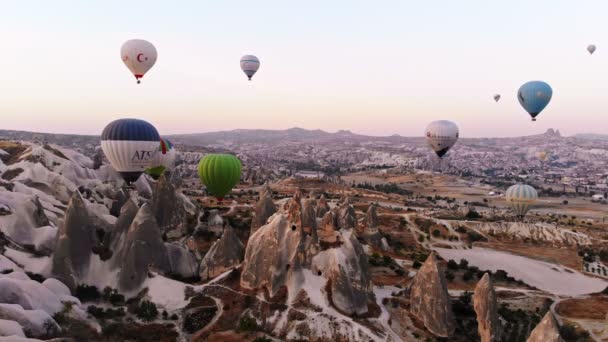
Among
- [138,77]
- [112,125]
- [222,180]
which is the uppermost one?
[138,77]

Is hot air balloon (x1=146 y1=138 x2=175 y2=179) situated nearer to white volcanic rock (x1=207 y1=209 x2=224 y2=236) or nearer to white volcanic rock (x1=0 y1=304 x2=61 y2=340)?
white volcanic rock (x1=207 y1=209 x2=224 y2=236)

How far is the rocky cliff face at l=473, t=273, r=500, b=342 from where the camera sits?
30.9m

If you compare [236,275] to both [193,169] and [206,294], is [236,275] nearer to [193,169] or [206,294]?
[206,294]

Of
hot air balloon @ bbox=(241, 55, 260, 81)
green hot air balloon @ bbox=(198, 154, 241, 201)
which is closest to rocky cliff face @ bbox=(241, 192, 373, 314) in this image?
green hot air balloon @ bbox=(198, 154, 241, 201)

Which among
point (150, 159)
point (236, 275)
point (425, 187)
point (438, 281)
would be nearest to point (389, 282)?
point (438, 281)

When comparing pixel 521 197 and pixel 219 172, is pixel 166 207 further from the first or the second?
pixel 521 197

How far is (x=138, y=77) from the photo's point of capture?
53.6m

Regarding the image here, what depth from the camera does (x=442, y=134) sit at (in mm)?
64812

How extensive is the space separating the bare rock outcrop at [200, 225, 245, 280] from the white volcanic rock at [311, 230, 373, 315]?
26.7ft

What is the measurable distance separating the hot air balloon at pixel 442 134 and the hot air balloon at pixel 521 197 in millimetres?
12876

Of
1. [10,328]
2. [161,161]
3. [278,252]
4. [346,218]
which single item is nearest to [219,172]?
[161,161]

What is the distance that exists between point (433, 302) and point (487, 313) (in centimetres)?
426

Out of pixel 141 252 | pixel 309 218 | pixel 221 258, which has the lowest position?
pixel 221 258

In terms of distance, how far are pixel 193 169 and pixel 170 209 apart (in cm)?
12937
